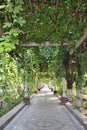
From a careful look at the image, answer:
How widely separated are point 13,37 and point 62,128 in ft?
23.0

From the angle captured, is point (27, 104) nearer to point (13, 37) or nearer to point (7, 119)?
point (7, 119)

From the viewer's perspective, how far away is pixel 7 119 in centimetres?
1217

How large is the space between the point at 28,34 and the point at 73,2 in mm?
3976

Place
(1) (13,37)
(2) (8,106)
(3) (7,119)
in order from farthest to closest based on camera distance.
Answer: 1. (2) (8,106)
2. (3) (7,119)
3. (1) (13,37)

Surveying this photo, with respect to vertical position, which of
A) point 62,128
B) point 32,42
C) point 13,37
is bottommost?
point 62,128

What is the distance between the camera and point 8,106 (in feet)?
56.6

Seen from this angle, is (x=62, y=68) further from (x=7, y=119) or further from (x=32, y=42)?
(x=7, y=119)

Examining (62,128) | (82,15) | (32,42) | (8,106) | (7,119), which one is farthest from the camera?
(8,106)

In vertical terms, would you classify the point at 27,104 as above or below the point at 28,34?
below

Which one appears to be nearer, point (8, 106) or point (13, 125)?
point (13, 125)

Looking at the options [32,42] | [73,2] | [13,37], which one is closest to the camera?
[13,37]

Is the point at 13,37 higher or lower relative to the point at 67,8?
lower

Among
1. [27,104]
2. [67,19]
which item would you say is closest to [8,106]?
[27,104]

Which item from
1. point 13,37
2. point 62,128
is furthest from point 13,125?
point 13,37
